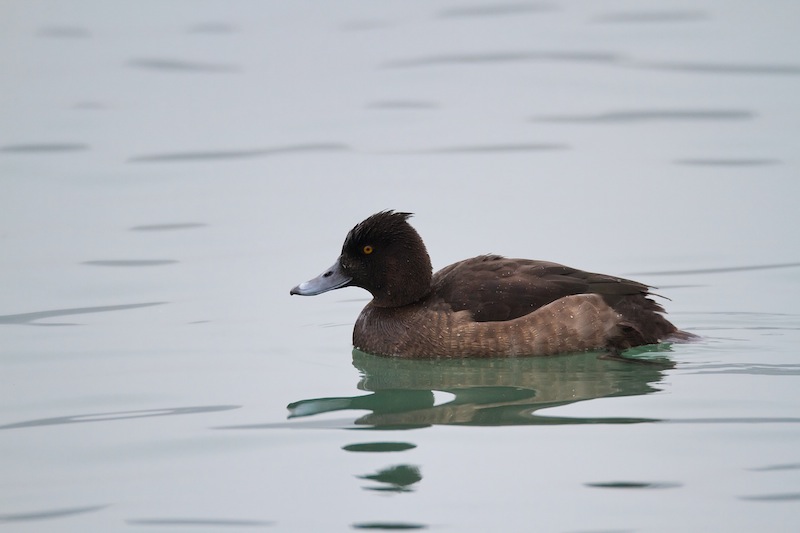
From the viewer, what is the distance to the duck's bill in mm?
10477

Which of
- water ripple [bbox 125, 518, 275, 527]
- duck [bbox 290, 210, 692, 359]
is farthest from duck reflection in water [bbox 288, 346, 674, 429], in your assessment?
water ripple [bbox 125, 518, 275, 527]

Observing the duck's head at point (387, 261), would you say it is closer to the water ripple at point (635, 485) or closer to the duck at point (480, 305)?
the duck at point (480, 305)

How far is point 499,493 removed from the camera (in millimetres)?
7414

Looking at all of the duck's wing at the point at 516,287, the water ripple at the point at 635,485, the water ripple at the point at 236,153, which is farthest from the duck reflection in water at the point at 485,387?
the water ripple at the point at 236,153

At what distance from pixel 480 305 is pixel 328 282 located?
1.16 meters

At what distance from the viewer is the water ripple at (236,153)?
1571 cm

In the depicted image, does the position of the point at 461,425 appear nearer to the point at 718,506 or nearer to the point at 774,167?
the point at 718,506

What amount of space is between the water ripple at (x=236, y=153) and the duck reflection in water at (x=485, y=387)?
576 cm

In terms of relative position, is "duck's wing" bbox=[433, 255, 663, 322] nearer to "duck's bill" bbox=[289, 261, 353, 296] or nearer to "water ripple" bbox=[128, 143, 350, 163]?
"duck's bill" bbox=[289, 261, 353, 296]

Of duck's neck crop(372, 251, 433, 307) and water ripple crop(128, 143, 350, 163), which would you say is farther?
water ripple crop(128, 143, 350, 163)

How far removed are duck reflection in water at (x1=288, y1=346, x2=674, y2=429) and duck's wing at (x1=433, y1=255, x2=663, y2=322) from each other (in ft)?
1.21

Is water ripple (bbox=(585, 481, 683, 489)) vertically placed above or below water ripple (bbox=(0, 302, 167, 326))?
below

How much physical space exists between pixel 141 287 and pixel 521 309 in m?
3.45

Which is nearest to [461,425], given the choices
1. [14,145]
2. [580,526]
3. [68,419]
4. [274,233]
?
[580,526]
